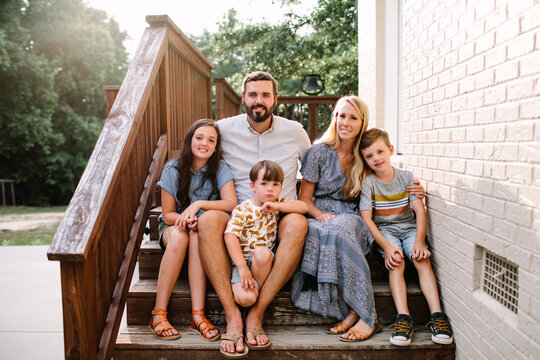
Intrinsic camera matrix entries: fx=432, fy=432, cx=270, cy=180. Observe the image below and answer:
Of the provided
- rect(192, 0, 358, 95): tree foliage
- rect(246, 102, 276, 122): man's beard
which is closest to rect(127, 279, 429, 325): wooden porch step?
rect(246, 102, 276, 122): man's beard

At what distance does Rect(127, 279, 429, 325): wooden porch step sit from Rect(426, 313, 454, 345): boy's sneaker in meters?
0.13

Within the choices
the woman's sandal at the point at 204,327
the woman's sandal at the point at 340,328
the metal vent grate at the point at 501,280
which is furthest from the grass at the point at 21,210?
the metal vent grate at the point at 501,280

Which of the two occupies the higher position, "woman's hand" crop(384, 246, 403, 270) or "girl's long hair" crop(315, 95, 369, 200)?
"girl's long hair" crop(315, 95, 369, 200)

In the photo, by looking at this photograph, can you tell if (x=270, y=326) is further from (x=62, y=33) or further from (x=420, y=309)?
(x=62, y=33)

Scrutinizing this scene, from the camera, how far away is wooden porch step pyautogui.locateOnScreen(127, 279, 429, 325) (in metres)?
2.50

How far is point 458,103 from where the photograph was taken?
7.40 feet

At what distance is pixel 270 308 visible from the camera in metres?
2.53

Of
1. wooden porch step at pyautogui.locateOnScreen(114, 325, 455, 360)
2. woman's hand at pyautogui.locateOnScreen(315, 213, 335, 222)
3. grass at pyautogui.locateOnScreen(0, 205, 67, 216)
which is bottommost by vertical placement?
grass at pyautogui.locateOnScreen(0, 205, 67, 216)

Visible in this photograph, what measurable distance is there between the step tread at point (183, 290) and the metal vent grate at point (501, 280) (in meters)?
0.56

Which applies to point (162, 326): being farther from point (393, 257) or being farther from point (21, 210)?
point (21, 210)

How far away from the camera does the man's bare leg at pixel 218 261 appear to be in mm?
2324

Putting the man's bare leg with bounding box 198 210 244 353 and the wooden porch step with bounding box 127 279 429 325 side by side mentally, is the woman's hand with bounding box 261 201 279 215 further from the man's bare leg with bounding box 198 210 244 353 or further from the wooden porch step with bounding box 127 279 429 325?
the wooden porch step with bounding box 127 279 429 325

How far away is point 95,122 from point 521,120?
1993 cm

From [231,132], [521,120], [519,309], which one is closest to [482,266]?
[519,309]
